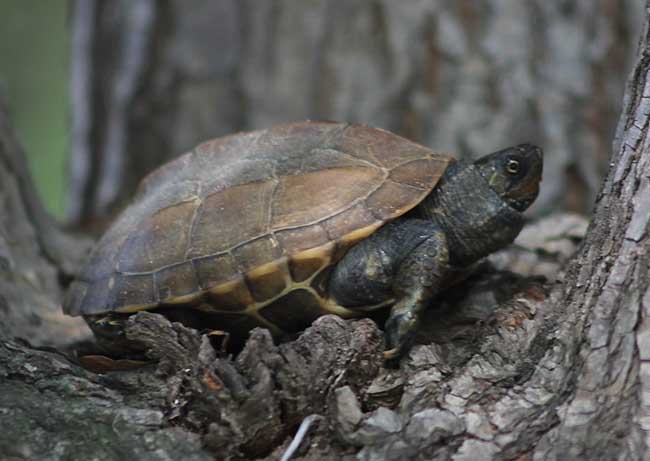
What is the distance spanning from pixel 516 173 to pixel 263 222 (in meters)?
0.65

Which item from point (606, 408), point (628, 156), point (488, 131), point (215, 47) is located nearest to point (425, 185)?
point (628, 156)

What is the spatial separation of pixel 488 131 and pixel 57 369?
7.49 ft

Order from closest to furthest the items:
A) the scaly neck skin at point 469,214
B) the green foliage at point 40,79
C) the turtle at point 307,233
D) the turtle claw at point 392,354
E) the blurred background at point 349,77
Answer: the turtle claw at point 392,354
the turtle at point 307,233
the scaly neck skin at point 469,214
the blurred background at point 349,77
the green foliage at point 40,79

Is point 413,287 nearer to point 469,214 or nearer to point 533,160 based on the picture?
point 469,214

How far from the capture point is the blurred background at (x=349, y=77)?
11.2ft

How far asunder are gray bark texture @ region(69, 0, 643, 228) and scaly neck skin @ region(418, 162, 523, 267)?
1.49m

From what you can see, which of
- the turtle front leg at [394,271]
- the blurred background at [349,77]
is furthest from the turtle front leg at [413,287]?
the blurred background at [349,77]

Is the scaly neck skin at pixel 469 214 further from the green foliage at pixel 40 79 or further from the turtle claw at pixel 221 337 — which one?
the green foliage at pixel 40 79

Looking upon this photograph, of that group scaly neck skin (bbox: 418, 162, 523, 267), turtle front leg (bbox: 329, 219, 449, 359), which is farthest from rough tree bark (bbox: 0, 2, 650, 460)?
scaly neck skin (bbox: 418, 162, 523, 267)

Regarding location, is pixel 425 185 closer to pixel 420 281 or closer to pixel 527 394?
pixel 420 281

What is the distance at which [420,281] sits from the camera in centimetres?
183

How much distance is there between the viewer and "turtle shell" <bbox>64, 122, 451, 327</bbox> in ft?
6.10

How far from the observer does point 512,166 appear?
205 cm

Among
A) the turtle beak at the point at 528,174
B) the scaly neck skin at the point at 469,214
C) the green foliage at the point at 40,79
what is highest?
the turtle beak at the point at 528,174
